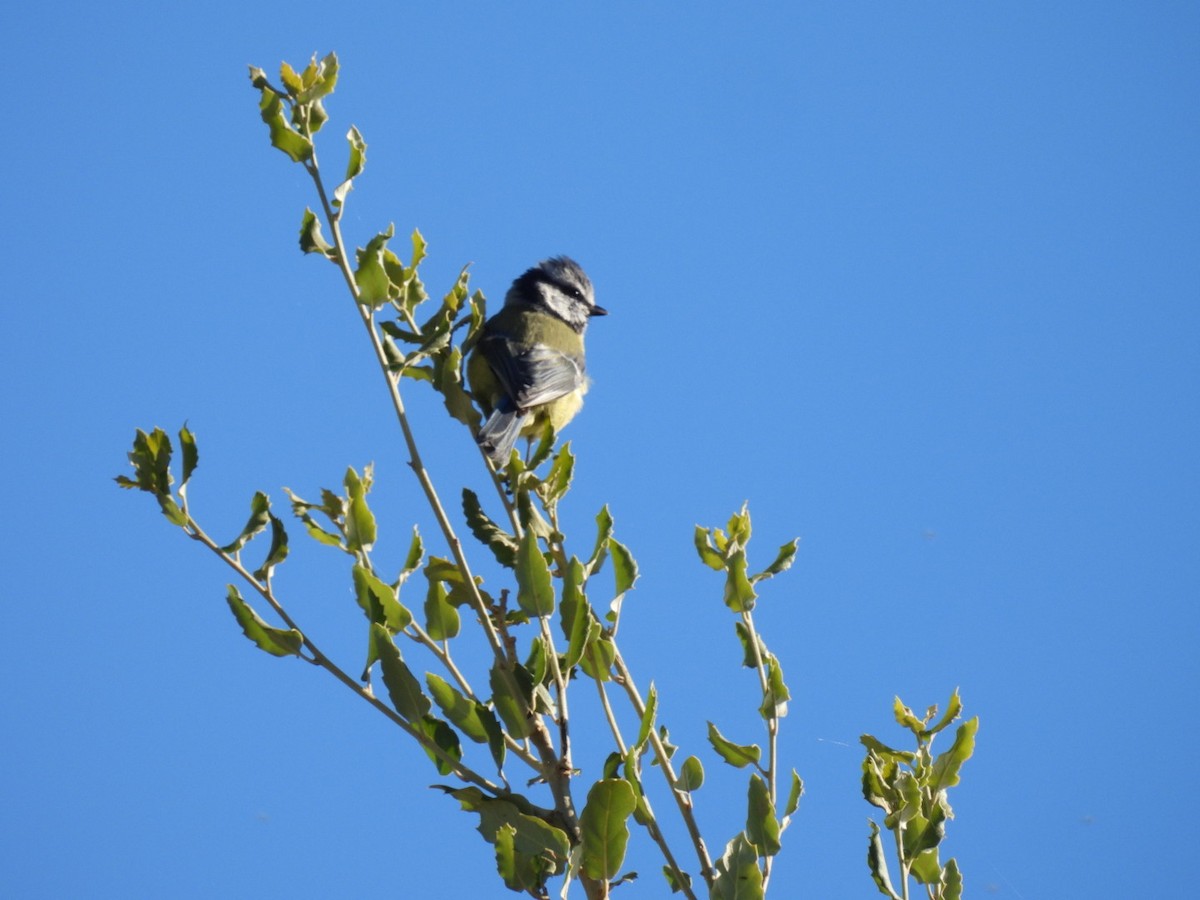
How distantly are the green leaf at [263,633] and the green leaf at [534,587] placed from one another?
31cm

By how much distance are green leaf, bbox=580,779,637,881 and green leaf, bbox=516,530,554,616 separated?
311 millimetres

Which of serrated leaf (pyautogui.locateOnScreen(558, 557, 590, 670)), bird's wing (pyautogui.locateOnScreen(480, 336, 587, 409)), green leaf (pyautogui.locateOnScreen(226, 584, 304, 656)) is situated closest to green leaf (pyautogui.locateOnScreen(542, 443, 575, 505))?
serrated leaf (pyautogui.locateOnScreen(558, 557, 590, 670))

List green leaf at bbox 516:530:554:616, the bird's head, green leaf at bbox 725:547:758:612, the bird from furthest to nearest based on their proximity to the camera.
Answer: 1. the bird's head
2. the bird
3. green leaf at bbox 725:547:758:612
4. green leaf at bbox 516:530:554:616

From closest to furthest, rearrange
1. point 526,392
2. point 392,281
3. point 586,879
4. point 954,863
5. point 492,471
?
point 586,879 < point 954,863 < point 492,471 < point 392,281 < point 526,392

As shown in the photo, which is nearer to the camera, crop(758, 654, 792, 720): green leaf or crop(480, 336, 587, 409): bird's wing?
crop(758, 654, 792, 720): green leaf

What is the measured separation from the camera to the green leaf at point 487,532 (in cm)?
212

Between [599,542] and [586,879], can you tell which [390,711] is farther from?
[599,542]

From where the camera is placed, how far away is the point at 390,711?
1629 millimetres

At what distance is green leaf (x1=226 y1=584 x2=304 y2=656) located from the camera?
1.71m

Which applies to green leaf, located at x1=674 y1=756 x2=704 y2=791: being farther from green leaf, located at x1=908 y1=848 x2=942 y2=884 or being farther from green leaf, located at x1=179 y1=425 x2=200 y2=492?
green leaf, located at x1=179 y1=425 x2=200 y2=492

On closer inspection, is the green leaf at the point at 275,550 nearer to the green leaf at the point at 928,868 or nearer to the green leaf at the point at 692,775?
the green leaf at the point at 692,775

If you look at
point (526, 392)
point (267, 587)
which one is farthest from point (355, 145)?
point (526, 392)

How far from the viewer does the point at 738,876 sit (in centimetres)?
160

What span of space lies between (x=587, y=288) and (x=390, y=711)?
16.1 feet
